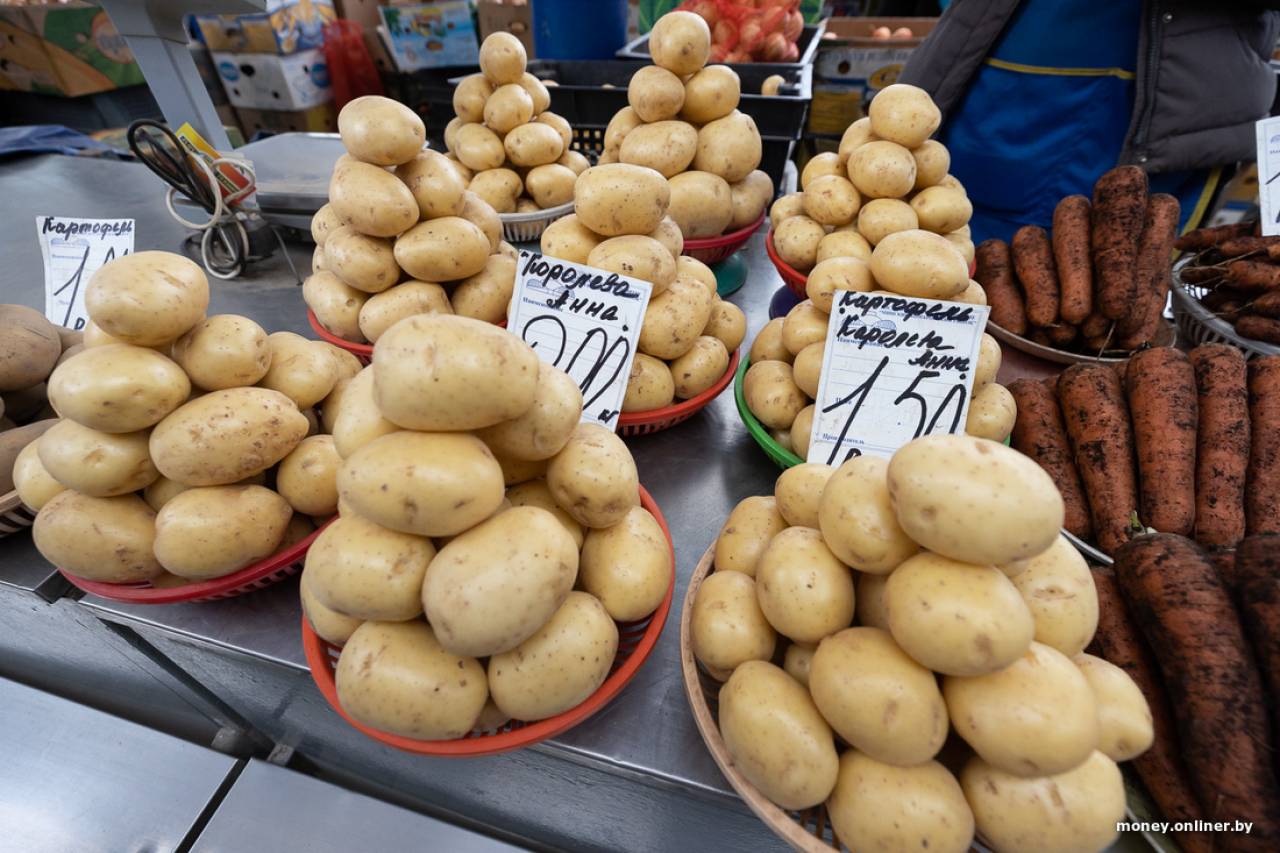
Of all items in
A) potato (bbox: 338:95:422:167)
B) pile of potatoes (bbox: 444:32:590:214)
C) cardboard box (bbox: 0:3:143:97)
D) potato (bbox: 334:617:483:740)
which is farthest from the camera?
cardboard box (bbox: 0:3:143:97)

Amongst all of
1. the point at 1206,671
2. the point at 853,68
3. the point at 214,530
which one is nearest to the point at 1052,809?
the point at 1206,671

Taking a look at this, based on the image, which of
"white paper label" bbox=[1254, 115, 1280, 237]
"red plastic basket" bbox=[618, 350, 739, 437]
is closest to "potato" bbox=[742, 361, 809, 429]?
"red plastic basket" bbox=[618, 350, 739, 437]

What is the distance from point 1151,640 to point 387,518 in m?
1.19

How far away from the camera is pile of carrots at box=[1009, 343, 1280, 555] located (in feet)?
4.07

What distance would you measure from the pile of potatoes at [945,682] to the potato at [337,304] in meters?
1.21

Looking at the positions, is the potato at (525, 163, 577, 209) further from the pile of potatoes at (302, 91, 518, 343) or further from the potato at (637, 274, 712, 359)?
the potato at (637, 274, 712, 359)

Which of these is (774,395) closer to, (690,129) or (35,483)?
(690,129)

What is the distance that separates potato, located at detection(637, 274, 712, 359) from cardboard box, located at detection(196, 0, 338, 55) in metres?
4.77

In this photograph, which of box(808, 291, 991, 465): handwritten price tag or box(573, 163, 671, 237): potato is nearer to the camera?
box(808, 291, 991, 465): handwritten price tag

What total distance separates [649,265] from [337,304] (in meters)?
0.78

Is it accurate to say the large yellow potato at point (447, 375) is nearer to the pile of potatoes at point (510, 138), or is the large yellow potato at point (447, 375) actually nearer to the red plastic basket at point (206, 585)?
the red plastic basket at point (206, 585)

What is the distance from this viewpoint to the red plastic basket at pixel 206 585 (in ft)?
3.34

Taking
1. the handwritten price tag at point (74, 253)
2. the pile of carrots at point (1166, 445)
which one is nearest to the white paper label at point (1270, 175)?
the pile of carrots at point (1166, 445)

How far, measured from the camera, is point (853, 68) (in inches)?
175
